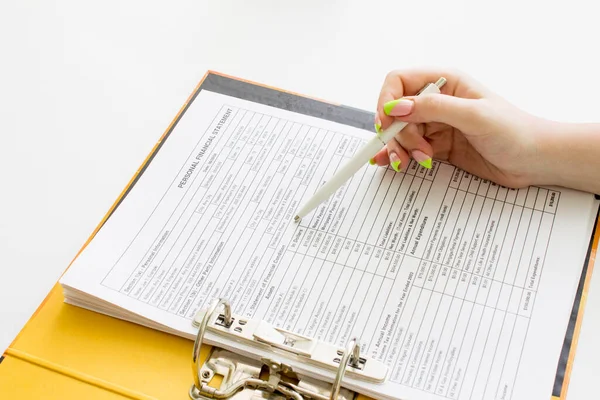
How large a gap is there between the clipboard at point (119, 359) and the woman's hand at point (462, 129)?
0.37ft

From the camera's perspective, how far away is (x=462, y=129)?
0.72 metres

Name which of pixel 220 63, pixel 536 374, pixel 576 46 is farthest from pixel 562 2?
pixel 536 374

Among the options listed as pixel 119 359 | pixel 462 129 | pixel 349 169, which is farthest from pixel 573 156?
pixel 119 359

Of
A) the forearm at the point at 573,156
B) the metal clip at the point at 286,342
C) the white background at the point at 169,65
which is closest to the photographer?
the metal clip at the point at 286,342

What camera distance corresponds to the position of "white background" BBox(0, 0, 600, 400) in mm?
810

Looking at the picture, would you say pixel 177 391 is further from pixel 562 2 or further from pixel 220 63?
pixel 562 2

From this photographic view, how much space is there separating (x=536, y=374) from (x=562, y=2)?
643mm

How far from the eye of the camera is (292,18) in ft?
3.27

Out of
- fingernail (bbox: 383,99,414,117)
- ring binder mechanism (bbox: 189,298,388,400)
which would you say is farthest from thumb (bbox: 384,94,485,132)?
ring binder mechanism (bbox: 189,298,388,400)

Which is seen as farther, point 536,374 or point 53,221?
point 53,221

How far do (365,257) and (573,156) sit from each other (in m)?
0.25

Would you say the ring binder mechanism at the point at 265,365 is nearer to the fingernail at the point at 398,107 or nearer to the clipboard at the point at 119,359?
the clipboard at the point at 119,359

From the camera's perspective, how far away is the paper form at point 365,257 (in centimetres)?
61

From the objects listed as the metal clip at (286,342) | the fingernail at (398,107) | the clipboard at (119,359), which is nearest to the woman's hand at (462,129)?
the fingernail at (398,107)
